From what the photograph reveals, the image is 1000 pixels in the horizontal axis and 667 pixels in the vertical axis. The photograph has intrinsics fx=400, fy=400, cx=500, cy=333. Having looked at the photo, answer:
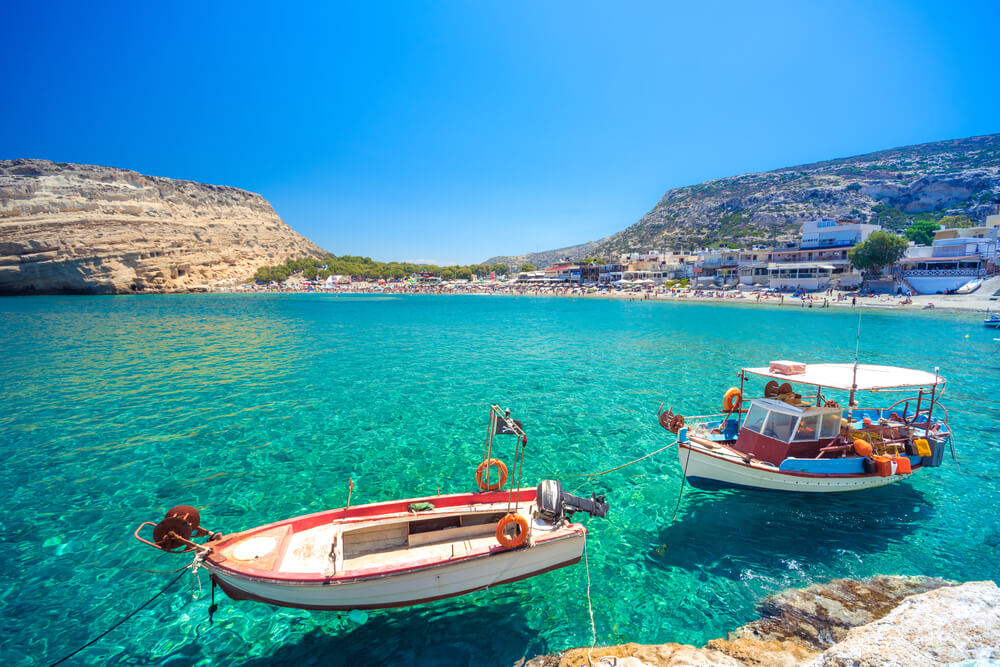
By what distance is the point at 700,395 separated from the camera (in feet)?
67.8

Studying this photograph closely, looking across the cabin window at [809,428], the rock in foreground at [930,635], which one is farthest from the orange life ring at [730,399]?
the rock in foreground at [930,635]

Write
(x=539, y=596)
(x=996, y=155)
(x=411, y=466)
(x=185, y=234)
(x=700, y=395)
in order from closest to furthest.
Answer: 1. (x=539, y=596)
2. (x=411, y=466)
3. (x=700, y=395)
4. (x=185, y=234)
5. (x=996, y=155)

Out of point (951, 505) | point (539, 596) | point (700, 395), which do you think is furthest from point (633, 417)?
point (539, 596)

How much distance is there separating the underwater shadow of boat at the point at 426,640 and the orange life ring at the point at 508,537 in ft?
5.18

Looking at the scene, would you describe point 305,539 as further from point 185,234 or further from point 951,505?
point 185,234

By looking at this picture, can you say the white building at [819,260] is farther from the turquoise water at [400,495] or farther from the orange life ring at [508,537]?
the orange life ring at [508,537]

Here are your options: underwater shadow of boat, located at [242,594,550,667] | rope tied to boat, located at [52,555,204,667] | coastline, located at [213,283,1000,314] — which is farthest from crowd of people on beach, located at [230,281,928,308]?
rope tied to boat, located at [52,555,204,667]

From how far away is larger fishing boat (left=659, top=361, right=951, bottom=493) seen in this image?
34.1ft

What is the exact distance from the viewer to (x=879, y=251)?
235 feet

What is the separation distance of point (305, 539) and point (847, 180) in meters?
221

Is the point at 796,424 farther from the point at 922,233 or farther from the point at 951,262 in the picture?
the point at 922,233

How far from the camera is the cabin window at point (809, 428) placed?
35.9 feet

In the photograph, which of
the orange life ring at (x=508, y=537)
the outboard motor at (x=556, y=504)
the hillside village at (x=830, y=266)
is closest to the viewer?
the orange life ring at (x=508, y=537)

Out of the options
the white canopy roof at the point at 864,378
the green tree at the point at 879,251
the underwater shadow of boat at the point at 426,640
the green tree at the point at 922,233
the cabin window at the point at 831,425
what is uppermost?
the green tree at the point at 922,233
